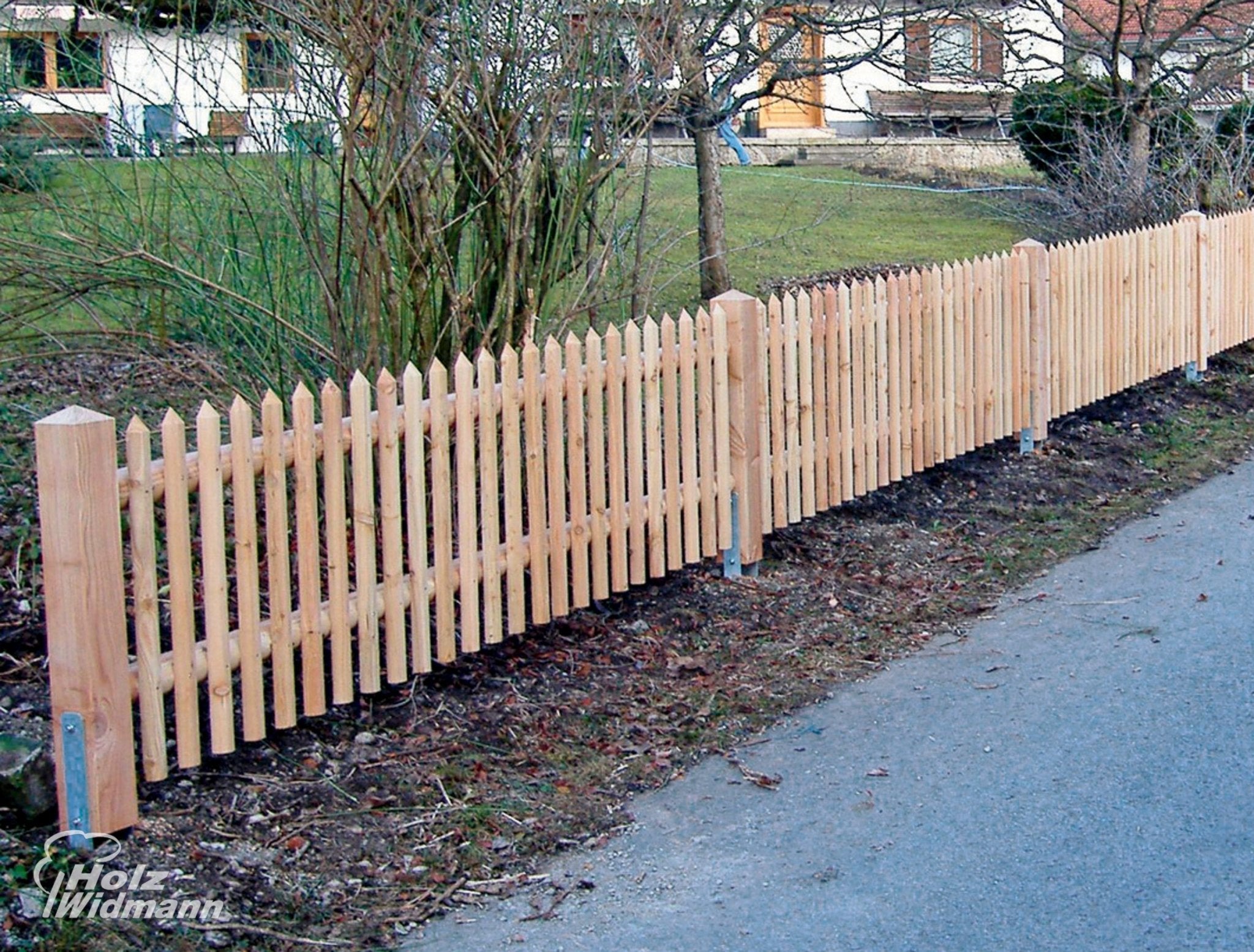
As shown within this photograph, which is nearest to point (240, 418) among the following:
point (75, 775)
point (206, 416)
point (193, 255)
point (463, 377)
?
point (206, 416)

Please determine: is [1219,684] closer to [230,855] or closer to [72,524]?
[230,855]

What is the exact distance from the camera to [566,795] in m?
5.57

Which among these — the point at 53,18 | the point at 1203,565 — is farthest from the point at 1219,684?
the point at 53,18

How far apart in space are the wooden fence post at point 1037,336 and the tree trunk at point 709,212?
374cm

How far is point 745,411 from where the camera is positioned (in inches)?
309

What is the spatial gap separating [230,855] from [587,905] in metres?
1.09

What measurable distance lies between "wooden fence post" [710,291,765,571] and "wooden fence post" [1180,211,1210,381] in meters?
6.75

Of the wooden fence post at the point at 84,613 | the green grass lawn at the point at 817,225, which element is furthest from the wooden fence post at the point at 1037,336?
the wooden fence post at the point at 84,613

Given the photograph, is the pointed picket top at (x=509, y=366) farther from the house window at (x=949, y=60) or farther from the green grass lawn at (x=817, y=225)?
the house window at (x=949, y=60)

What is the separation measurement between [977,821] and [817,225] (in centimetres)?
873

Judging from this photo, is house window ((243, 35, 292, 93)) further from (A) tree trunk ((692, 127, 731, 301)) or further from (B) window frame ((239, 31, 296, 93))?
(A) tree trunk ((692, 127, 731, 301))

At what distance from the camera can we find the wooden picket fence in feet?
15.8

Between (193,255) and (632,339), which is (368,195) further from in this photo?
(632,339)

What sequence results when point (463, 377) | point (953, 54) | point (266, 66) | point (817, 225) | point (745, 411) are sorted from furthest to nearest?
point (953, 54) → point (817, 225) → point (745, 411) → point (266, 66) → point (463, 377)
